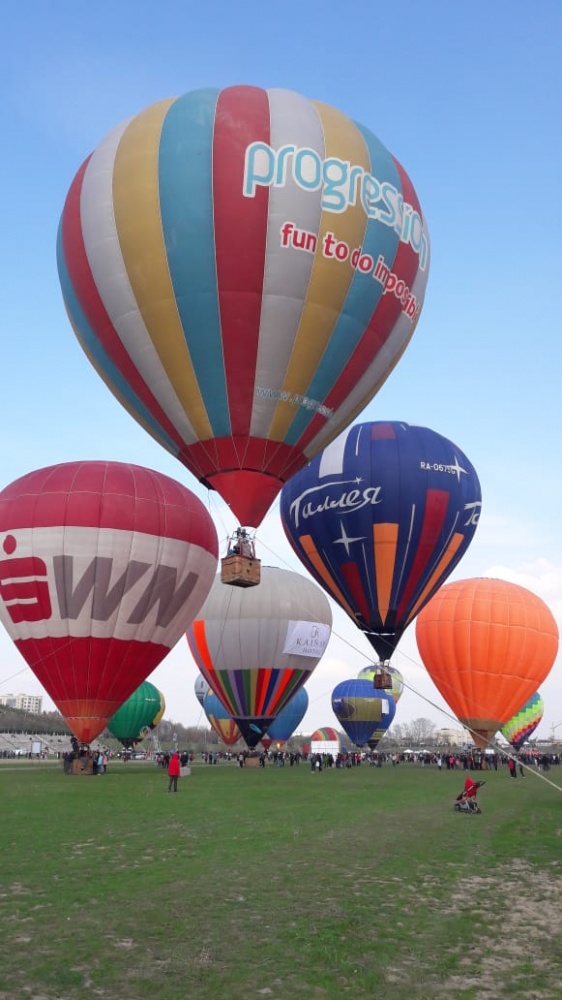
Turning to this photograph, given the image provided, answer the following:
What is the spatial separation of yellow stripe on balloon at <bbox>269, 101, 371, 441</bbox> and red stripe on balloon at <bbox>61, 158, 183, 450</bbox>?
2.88 m

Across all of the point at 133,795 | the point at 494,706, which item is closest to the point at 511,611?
the point at 494,706

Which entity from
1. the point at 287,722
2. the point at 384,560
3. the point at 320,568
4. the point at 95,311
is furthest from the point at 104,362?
the point at 287,722

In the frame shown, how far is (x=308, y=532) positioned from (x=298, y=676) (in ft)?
45.6

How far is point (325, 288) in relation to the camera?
17.4m

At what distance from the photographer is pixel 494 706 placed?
1470 inches

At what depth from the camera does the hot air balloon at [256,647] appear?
39.7 meters

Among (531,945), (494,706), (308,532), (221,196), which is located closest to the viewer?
(531,945)

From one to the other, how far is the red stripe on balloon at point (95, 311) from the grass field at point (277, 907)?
8886mm

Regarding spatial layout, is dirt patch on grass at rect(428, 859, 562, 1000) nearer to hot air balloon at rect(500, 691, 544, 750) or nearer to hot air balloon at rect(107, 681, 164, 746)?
hot air balloon at rect(107, 681, 164, 746)

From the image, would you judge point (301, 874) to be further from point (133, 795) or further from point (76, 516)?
point (76, 516)

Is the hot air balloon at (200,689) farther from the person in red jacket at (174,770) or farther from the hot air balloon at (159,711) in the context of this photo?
the person in red jacket at (174,770)

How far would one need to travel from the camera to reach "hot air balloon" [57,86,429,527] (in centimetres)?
1698

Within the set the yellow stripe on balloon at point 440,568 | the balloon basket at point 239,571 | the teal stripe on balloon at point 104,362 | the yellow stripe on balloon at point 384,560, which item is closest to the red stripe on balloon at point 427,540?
the yellow stripe on balloon at point 440,568

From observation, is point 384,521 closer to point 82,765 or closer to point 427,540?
point 427,540
